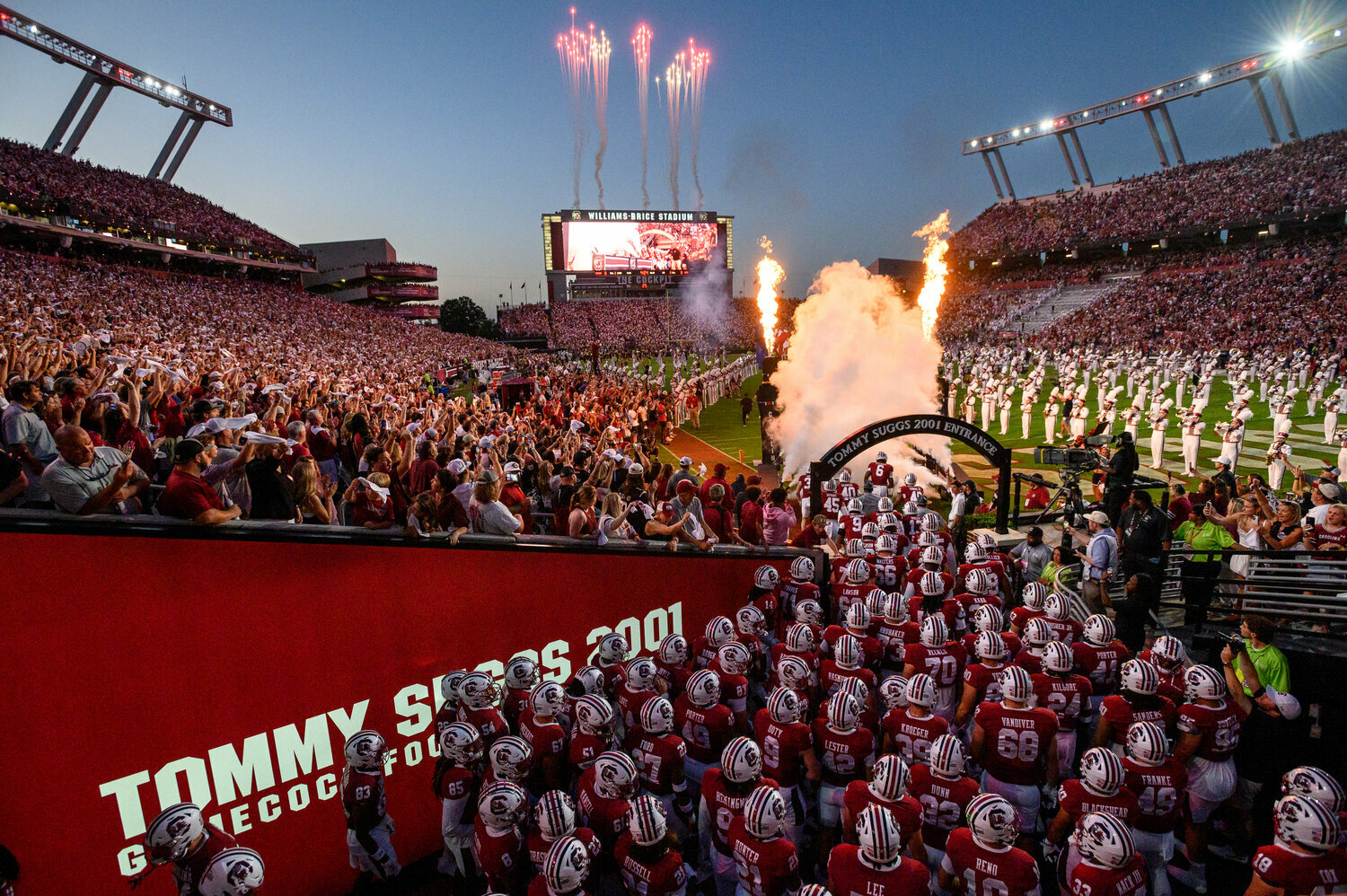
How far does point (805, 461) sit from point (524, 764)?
15.3m

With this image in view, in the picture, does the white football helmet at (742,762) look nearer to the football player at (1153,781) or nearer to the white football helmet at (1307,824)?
the football player at (1153,781)

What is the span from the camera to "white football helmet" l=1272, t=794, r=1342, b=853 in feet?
11.4

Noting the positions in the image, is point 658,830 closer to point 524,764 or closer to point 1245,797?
point 524,764

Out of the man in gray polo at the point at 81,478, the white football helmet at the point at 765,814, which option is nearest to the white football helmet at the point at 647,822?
the white football helmet at the point at 765,814

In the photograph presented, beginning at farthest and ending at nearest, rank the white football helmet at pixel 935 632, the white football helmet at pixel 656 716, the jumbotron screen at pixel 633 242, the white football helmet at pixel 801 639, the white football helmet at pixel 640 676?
the jumbotron screen at pixel 633 242, the white football helmet at pixel 801 639, the white football helmet at pixel 935 632, the white football helmet at pixel 640 676, the white football helmet at pixel 656 716

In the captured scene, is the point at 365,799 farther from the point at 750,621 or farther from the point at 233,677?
the point at 750,621

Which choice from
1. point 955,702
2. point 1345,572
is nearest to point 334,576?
point 955,702

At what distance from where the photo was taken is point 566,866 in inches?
139

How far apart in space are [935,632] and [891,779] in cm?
242

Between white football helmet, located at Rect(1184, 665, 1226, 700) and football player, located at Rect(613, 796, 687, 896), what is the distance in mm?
4092

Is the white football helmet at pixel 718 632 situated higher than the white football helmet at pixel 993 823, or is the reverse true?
the white football helmet at pixel 718 632

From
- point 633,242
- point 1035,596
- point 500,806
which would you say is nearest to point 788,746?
point 500,806

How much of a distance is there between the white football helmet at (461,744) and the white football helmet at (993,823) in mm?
3239

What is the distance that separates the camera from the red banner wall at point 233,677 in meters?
4.54
